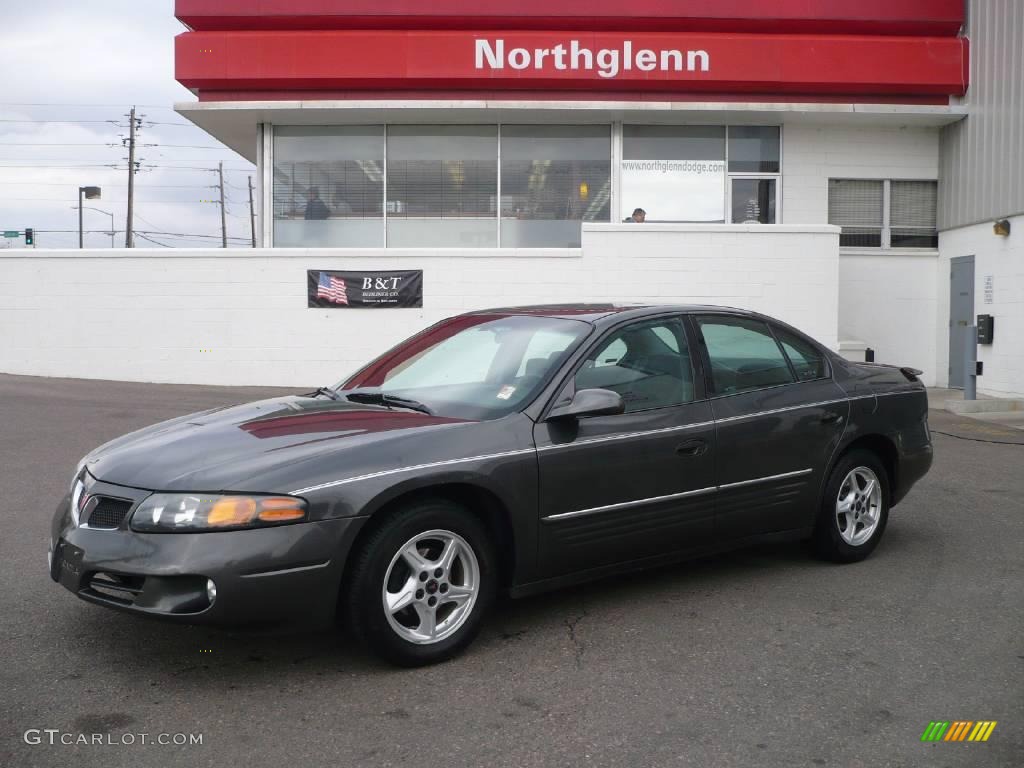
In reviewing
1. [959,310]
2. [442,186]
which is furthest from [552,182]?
[959,310]

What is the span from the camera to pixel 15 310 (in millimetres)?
16266

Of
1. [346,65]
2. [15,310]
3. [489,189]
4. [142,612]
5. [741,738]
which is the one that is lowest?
[741,738]

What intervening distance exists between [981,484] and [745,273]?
8.20 m

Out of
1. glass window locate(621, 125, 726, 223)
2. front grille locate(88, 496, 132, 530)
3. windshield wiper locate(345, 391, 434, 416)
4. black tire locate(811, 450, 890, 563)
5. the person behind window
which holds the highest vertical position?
glass window locate(621, 125, 726, 223)

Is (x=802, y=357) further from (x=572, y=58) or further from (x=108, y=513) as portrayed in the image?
(x=572, y=58)

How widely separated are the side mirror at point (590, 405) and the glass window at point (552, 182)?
13.7m

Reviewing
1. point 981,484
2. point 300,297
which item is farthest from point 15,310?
point 981,484

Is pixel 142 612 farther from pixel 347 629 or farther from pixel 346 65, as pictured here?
pixel 346 65

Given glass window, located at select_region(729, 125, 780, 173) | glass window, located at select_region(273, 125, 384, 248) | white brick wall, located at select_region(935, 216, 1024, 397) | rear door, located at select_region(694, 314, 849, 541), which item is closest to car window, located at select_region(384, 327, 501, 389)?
rear door, located at select_region(694, 314, 849, 541)

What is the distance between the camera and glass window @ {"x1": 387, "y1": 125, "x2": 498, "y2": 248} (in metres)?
18.2

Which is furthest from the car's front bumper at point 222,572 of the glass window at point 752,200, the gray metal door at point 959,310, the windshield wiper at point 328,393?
the glass window at point 752,200

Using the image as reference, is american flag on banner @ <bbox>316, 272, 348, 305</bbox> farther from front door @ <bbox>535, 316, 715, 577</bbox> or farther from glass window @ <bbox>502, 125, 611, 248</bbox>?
front door @ <bbox>535, 316, 715, 577</bbox>

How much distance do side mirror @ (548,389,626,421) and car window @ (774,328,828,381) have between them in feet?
5.29

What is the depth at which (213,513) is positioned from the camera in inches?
154
